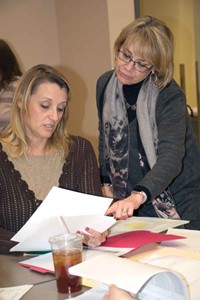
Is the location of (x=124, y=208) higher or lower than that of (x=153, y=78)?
lower

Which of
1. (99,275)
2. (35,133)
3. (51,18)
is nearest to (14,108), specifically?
(35,133)

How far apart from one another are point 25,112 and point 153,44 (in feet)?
1.86

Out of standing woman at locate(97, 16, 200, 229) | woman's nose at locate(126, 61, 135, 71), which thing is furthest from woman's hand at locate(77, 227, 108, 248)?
woman's nose at locate(126, 61, 135, 71)

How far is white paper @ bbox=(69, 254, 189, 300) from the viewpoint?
3.19 feet

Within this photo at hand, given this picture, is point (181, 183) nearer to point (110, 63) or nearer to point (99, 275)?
point (99, 275)

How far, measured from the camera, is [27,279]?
1.24 metres

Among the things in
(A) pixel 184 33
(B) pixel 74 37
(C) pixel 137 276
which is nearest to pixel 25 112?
(C) pixel 137 276

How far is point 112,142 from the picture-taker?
2.06 m

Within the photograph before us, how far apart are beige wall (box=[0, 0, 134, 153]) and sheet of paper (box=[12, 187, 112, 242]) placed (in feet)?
7.40

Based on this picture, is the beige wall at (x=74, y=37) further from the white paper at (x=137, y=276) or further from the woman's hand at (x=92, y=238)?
the white paper at (x=137, y=276)

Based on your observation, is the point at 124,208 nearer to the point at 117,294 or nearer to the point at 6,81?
the point at 117,294

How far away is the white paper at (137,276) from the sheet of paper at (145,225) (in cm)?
46

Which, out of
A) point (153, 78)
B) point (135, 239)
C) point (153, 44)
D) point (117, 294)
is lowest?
point (135, 239)

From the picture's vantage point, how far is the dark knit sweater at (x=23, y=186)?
1675 mm
